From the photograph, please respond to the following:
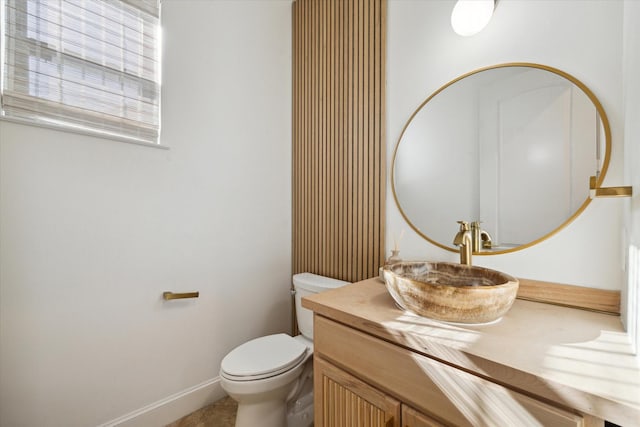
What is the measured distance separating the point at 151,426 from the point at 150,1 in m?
2.31

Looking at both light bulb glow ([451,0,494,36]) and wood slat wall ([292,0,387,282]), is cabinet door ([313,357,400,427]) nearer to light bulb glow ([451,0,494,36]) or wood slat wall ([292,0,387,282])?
wood slat wall ([292,0,387,282])

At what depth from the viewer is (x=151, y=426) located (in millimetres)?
1473

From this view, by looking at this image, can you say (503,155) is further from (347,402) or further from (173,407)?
(173,407)

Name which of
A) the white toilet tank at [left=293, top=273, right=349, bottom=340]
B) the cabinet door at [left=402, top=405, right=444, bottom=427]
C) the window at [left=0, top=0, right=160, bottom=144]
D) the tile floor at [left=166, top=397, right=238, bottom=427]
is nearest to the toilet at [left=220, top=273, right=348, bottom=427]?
the white toilet tank at [left=293, top=273, right=349, bottom=340]

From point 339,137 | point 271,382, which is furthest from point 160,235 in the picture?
point 339,137

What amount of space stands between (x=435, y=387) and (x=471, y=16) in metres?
1.43

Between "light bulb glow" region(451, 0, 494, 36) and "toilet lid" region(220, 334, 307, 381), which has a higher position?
"light bulb glow" region(451, 0, 494, 36)

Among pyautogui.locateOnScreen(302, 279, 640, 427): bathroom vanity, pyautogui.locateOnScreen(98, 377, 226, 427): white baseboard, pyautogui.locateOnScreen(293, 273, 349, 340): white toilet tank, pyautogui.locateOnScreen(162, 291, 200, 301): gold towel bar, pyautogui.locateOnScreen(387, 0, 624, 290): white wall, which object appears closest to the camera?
pyautogui.locateOnScreen(302, 279, 640, 427): bathroom vanity

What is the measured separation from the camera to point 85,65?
130 cm

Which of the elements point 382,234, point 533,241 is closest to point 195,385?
point 382,234

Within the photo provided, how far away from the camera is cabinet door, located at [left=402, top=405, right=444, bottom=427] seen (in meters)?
0.71

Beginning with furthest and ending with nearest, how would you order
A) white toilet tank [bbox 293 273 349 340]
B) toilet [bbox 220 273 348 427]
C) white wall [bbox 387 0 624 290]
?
1. white toilet tank [bbox 293 273 349 340]
2. toilet [bbox 220 273 348 427]
3. white wall [bbox 387 0 624 290]

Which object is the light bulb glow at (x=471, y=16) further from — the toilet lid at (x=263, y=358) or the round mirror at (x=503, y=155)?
the toilet lid at (x=263, y=358)

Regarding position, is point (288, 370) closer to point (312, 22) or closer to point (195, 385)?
point (195, 385)
